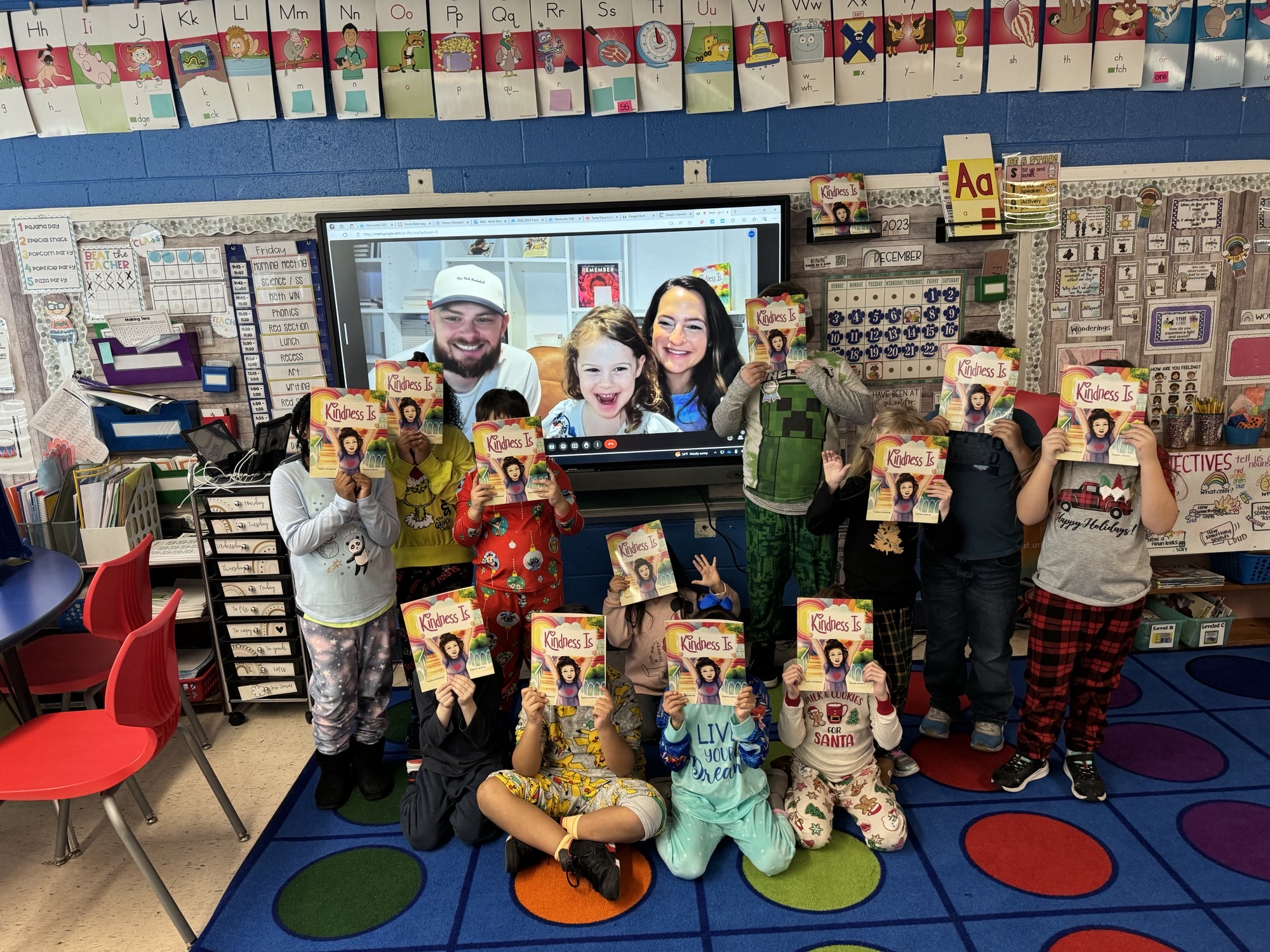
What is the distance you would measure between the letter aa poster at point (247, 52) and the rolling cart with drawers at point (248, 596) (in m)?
1.41

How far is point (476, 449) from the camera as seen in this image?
2377 mm

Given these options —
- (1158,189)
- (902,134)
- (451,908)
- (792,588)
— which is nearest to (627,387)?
(792,588)

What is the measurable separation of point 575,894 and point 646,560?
0.90m

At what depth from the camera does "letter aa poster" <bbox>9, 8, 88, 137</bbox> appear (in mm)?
3059

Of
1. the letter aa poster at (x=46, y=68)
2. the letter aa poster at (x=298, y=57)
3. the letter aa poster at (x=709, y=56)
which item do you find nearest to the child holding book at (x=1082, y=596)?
the letter aa poster at (x=709, y=56)

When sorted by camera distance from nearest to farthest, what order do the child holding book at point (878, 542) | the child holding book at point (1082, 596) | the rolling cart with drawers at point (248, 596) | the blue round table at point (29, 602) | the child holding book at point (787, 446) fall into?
the blue round table at point (29, 602), the child holding book at point (1082, 596), the child holding book at point (878, 542), the child holding book at point (787, 446), the rolling cart with drawers at point (248, 596)

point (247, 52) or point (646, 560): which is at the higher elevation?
point (247, 52)

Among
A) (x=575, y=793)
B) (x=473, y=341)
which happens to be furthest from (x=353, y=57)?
(x=575, y=793)

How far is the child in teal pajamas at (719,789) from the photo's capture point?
2143mm

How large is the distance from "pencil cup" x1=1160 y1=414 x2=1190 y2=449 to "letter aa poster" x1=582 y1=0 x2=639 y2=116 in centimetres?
246

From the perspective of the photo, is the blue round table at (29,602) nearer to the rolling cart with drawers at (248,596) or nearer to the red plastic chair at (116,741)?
the red plastic chair at (116,741)

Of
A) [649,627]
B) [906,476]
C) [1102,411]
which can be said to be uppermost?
[1102,411]

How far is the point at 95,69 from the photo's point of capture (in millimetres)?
3066

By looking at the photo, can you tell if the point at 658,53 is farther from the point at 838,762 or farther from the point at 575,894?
the point at 575,894
